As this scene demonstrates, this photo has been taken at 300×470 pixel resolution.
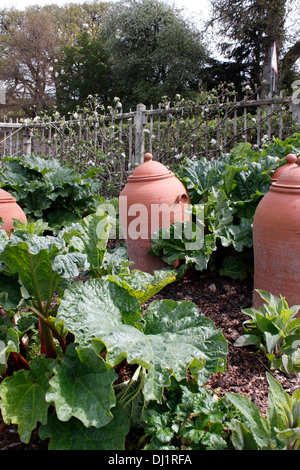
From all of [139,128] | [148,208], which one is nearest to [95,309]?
[148,208]

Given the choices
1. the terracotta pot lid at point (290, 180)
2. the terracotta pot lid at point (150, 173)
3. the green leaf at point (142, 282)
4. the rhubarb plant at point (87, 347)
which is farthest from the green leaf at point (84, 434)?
the terracotta pot lid at point (150, 173)

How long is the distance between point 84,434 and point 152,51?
57.4ft

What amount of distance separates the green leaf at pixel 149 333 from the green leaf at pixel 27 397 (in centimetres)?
25

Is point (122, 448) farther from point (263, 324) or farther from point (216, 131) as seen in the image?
point (216, 131)

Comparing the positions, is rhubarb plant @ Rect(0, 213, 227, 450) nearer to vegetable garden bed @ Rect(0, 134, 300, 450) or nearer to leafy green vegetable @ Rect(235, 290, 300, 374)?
vegetable garden bed @ Rect(0, 134, 300, 450)

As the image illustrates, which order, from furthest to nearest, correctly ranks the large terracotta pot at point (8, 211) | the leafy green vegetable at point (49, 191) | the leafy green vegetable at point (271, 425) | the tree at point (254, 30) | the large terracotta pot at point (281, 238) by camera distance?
1. the tree at point (254, 30)
2. the leafy green vegetable at point (49, 191)
3. the large terracotta pot at point (8, 211)
4. the large terracotta pot at point (281, 238)
5. the leafy green vegetable at point (271, 425)

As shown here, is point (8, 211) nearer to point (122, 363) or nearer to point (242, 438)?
point (122, 363)

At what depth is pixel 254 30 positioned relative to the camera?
14734 millimetres

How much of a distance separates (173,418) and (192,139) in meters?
4.98

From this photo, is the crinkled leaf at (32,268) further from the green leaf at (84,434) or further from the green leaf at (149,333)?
the green leaf at (84,434)

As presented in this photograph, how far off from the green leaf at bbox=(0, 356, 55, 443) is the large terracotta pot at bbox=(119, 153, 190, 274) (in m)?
1.33

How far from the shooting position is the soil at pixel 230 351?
4.81 feet

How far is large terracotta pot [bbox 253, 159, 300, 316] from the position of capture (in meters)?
1.94

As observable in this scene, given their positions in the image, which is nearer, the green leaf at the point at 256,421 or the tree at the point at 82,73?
the green leaf at the point at 256,421
